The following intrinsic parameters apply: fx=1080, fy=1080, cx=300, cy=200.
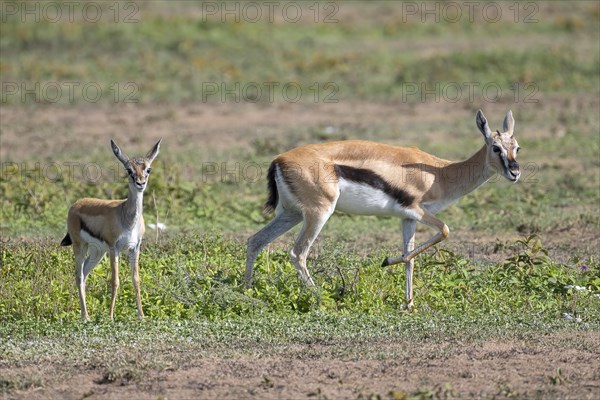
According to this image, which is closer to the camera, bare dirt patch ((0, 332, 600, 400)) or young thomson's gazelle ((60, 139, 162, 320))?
bare dirt patch ((0, 332, 600, 400))

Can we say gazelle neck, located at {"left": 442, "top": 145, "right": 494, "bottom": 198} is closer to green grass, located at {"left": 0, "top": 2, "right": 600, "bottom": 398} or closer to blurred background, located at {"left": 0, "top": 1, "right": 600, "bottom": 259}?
green grass, located at {"left": 0, "top": 2, "right": 600, "bottom": 398}

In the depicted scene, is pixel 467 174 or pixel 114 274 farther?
pixel 467 174

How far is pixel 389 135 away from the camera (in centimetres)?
1498

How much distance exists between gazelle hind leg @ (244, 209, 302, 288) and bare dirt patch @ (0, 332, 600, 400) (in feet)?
4.82

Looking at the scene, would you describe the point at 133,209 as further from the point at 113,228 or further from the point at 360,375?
the point at 360,375

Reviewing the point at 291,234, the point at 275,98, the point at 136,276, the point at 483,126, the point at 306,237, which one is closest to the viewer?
the point at 136,276

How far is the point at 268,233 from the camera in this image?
8664 millimetres

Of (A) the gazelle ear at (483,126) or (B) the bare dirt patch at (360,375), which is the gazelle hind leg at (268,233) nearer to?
(B) the bare dirt patch at (360,375)

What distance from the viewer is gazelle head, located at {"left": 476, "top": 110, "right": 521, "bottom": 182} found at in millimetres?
8586

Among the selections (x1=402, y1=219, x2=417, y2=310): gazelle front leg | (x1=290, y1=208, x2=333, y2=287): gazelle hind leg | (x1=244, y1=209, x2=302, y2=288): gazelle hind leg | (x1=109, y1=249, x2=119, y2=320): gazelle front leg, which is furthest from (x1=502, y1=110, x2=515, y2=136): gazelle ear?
(x1=109, y1=249, x2=119, y2=320): gazelle front leg

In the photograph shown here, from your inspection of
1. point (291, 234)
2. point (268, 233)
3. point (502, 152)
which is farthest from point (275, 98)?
point (502, 152)

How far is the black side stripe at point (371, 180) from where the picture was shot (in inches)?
334

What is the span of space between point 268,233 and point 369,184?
90cm

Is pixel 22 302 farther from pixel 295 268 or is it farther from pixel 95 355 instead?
pixel 295 268
